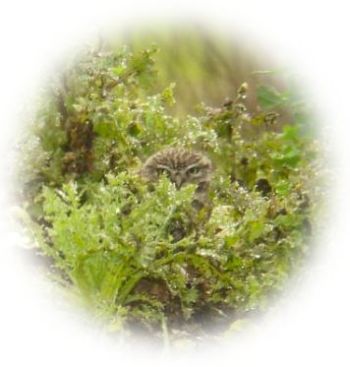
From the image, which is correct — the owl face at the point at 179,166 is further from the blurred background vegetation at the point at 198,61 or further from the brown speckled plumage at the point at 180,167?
the blurred background vegetation at the point at 198,61

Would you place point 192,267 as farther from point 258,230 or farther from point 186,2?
point 186,2

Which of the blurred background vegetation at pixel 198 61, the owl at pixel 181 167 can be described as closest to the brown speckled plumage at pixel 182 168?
the owl at pixel 181 167

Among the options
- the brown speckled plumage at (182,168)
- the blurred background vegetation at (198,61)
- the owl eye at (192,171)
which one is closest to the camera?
the brown speckled plumage at (182,168)

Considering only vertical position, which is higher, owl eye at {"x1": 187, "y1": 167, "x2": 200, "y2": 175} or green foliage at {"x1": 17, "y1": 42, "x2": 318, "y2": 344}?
green foliage at {"x1": 17, "y1": 42, "x2": 318, "y2": 344}

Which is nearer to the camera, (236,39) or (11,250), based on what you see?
(11,250)

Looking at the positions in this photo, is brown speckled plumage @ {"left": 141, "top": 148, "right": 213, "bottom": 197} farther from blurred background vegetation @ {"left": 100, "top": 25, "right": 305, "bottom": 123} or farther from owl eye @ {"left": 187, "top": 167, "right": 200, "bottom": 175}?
blurred background vegetation @ {"left": 100, "top": 25, "right": 305, "bottom": 123}

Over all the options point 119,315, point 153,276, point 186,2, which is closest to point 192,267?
point 153,276

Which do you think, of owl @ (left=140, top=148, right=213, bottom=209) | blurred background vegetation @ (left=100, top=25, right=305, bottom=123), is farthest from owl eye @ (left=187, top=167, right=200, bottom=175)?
blurred background vegetation @ (left=100, top=25, right=305, bottom=123)
